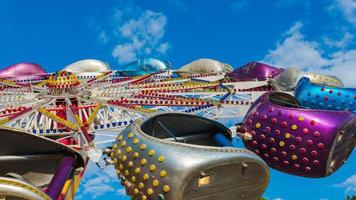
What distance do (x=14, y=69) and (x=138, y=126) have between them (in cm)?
2013

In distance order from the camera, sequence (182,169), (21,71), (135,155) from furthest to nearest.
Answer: (21,71) → (135,155) → (182,169)

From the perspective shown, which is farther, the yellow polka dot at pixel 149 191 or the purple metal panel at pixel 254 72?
the purple metal panel at pixel 254 72

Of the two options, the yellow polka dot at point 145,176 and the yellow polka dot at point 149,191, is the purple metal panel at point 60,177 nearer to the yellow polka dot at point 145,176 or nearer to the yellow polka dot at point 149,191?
the yellow polka dot at point 145,176

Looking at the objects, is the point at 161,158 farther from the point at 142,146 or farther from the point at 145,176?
the point at 142,146

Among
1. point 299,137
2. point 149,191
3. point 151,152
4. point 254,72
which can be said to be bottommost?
point 149,191

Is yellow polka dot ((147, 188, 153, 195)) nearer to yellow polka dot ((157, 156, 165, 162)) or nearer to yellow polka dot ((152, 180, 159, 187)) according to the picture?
yellow polka dot ((152, 180, 159, 187))

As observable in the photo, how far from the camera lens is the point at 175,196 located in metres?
8.84

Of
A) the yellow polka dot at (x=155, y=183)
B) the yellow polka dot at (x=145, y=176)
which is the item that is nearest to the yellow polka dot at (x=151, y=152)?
the yellow polka dot at (x=145, y=176)

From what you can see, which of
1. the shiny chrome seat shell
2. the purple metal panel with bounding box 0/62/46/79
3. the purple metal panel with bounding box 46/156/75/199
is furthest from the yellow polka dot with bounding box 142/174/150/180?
the purple metal panel with bounding box 0/62/46/79

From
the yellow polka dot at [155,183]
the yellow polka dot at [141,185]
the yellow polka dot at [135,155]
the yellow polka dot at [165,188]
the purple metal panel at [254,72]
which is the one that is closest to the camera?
the yellow polka dot at [165,188]

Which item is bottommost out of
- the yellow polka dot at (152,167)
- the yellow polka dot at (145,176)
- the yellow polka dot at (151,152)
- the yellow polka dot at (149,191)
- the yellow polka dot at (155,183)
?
the yellow polka dot at (149,191)

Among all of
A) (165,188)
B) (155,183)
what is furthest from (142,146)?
(165,188)

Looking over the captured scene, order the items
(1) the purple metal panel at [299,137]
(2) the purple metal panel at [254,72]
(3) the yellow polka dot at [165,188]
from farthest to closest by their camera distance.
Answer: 1. (2) the purple metal panel at [254,72]
2. (1) the purple metal panel at [299,137]
3. (3) the yellow polka dot at [165,188]

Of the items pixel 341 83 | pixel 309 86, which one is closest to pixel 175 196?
pixel 309 86
